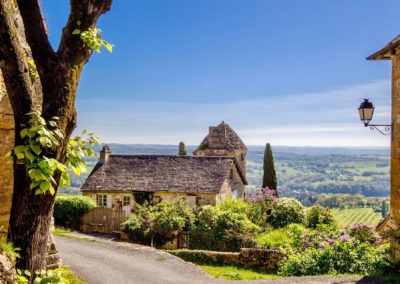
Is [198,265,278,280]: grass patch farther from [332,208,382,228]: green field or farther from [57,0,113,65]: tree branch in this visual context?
[332,208,382,228]: green field

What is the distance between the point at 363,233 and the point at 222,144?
2684cm

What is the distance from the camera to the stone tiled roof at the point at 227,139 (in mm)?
41219

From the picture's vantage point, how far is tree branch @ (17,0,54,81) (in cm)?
525

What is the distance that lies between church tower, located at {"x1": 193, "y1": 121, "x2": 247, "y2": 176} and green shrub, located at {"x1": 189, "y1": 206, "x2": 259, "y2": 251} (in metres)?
19.3

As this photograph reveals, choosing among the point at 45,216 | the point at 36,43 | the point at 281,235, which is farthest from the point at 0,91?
the point at 281,235

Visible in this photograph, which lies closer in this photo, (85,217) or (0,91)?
(0,91)

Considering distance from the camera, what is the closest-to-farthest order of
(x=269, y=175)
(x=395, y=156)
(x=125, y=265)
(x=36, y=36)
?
1. (x=36, y=36)
2. (x=395, y=156)
3. (x=125, y=265)
4. (x=269, y=175)

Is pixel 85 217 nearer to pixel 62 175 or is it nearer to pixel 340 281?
pixel 340 281

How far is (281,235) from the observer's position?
19266 millimetres

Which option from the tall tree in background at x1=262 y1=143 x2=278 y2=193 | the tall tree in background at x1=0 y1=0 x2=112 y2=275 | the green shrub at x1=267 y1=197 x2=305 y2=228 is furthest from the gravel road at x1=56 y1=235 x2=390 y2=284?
the tall tree in background at x1=262 y1=143 x2=278 y2=193

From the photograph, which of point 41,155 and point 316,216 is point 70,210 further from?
point 41,155

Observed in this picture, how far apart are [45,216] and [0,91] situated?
298cm

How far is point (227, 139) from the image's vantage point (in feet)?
137

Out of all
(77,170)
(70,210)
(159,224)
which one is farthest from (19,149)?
(70,210)
